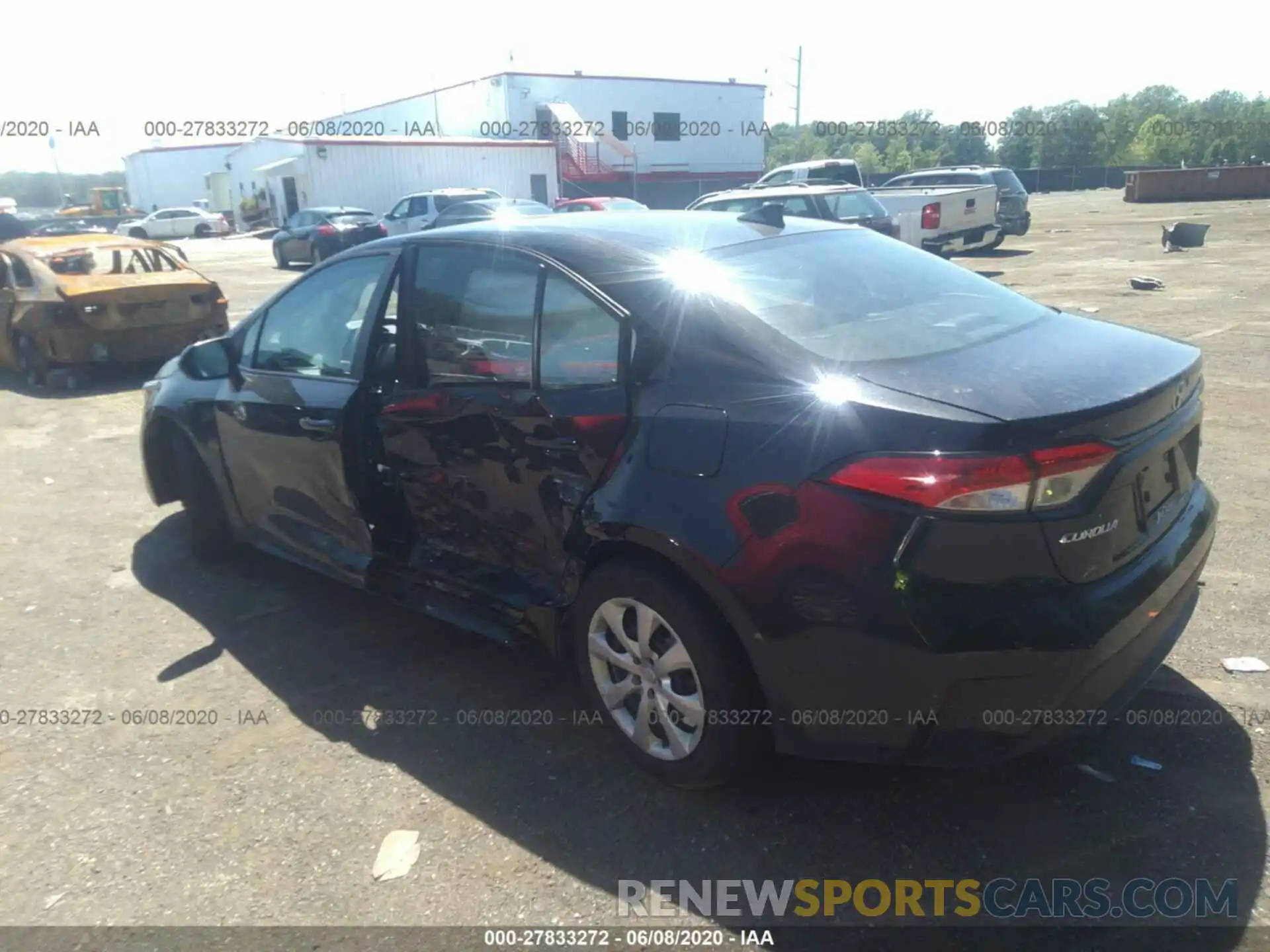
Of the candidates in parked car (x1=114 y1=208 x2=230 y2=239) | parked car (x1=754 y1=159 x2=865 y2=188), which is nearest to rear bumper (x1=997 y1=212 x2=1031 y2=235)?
parked car (x1=754 y1=159 x2=865 y2=188)

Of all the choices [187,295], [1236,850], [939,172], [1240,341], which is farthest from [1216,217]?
[1236,850]

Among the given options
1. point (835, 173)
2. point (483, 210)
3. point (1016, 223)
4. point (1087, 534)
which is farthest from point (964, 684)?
point (835, 173)

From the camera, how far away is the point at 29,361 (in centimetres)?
1027

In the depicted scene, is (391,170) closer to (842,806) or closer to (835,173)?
(835,173)

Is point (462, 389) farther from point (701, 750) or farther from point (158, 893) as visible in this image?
point (158, 893)

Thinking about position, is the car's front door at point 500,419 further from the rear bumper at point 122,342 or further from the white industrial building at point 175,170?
the white industrial building at point 175,170

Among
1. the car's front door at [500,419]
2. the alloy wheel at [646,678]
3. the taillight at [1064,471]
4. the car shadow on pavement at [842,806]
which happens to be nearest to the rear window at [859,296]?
the car's front door at [500,419]

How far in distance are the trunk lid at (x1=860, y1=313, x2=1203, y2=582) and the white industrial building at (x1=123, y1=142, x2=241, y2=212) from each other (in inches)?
2787

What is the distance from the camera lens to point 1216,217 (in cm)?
2733

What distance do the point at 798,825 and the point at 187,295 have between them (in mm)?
9469

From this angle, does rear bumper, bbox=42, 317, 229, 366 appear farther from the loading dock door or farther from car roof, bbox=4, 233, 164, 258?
the loading dock door

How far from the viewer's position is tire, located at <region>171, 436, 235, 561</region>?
497 cm

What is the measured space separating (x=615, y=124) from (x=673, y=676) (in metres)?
49.5

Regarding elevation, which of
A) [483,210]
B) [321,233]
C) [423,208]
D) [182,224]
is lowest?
[182,224]
